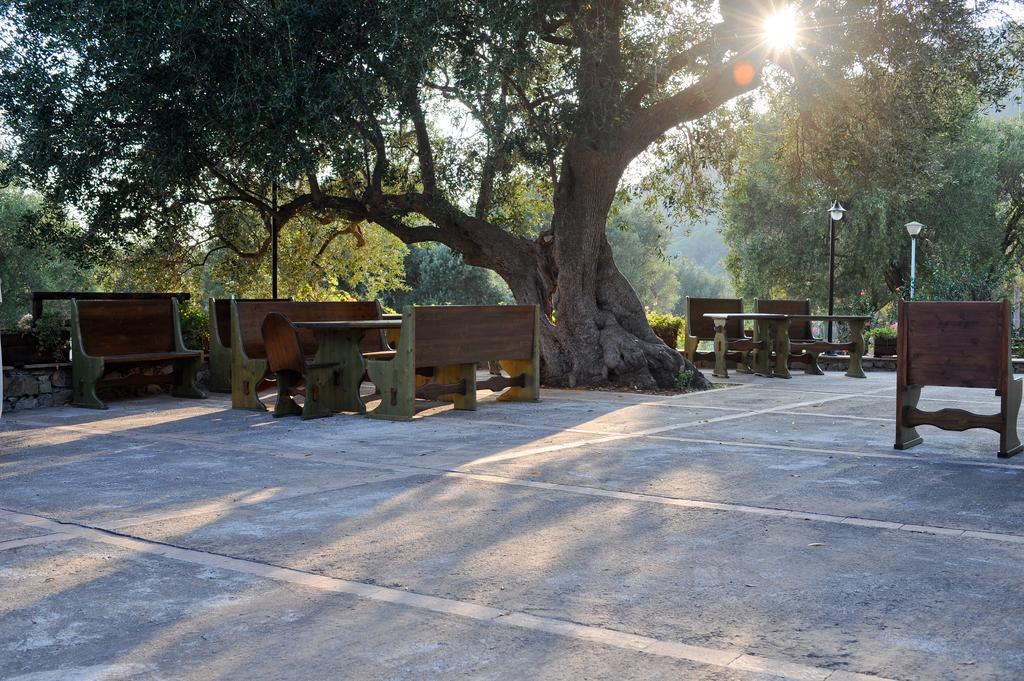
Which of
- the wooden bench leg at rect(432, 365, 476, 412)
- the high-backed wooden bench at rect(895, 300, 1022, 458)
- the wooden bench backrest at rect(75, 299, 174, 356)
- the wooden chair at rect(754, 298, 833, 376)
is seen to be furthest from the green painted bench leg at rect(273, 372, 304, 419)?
the wooden chair at rect(754, 298, 833, 376)

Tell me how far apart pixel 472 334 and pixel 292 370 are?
1.93 metres

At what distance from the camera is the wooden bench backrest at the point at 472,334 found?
10.2 m

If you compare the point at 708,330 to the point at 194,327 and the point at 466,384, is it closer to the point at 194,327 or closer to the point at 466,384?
the point at 466,384

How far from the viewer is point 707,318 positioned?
1867cm

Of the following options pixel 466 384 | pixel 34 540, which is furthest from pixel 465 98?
pixel 34 540

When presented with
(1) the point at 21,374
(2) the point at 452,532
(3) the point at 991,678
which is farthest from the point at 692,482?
(1) the point at 21,374

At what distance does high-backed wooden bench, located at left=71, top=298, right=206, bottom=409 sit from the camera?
1166cm

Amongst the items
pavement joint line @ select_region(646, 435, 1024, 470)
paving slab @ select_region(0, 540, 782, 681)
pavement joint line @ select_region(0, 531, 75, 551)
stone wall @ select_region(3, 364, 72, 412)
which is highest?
stone wall @ select_region(3, 364, 72, 412)

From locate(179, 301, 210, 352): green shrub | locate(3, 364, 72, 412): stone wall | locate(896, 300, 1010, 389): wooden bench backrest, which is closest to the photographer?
locate(896, 300, 1010, 389): wooden bench backrest

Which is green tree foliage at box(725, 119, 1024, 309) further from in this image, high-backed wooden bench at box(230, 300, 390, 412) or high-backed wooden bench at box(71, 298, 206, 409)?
high-backed wooden bench at box(71, 298, 206, 409)

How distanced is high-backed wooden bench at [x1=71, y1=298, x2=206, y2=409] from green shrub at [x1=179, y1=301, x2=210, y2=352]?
0.62 metres

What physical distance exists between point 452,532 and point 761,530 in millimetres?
1578

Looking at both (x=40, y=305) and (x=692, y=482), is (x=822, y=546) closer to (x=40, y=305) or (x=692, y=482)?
(x=692, y=482)

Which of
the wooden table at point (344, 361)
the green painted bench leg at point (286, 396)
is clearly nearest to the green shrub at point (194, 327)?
the green painted bench leg at point (286, 396)
